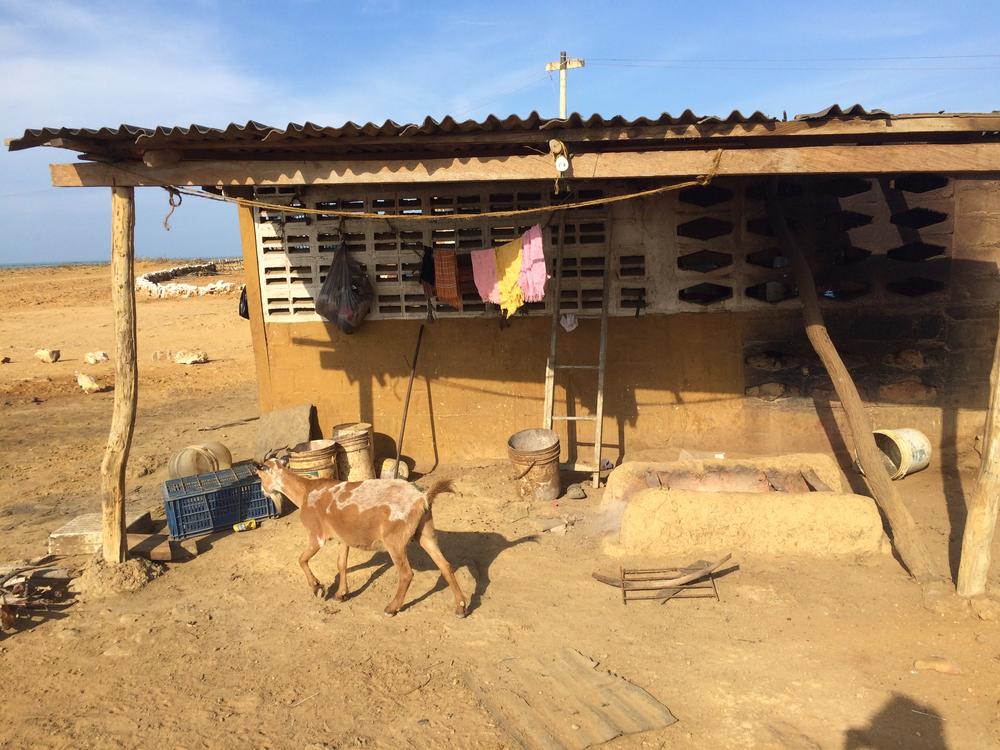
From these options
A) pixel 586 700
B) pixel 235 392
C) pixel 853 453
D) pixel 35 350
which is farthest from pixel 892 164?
pixel 35 350

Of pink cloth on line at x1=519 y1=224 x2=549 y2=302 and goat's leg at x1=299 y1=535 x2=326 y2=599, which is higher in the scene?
pink cloth on line at x1=519 y1=224 x2=549 y2=302

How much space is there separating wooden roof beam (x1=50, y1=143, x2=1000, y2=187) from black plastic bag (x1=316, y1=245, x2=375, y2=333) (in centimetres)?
197

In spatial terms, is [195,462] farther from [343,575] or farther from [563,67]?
[563,67]

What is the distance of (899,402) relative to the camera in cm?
719

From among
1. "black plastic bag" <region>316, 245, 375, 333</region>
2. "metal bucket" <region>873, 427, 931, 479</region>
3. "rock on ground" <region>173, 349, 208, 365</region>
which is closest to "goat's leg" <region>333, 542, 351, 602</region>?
"black plastic bag" <region>316, 245, 375, 333</region>

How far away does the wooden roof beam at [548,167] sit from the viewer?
15.7ft

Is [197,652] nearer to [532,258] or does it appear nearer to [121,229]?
[121,229]

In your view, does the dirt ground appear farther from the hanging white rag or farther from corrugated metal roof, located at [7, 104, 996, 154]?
corrugated metal roof, located at [7, 104, 996, 154]

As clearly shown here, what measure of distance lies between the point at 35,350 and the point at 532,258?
15.6m

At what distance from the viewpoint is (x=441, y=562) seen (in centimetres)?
469

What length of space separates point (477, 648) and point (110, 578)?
3.03m

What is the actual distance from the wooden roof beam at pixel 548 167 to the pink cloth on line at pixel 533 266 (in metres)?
1.00

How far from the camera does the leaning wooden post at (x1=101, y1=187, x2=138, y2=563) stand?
535 centimetres

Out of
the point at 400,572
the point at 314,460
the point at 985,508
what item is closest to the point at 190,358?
the point at 314,460
